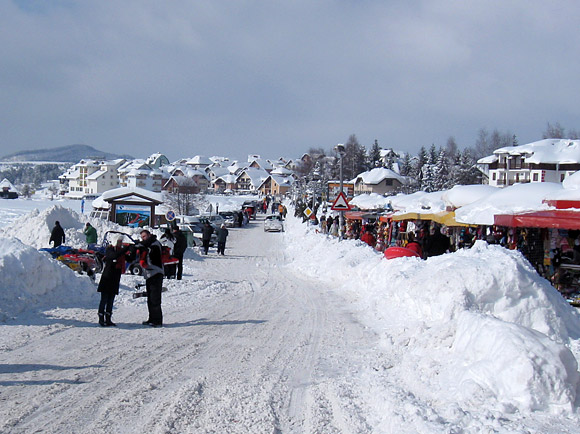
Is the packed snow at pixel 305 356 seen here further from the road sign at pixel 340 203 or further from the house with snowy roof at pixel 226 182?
the house with snowy roof at pixel 226 182

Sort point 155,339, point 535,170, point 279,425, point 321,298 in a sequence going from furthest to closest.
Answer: point 535,170, point 321,298, point 155,339, point 279,425

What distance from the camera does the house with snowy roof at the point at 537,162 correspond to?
59594mm

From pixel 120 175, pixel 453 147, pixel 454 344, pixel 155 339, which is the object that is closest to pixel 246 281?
pixel 155 339

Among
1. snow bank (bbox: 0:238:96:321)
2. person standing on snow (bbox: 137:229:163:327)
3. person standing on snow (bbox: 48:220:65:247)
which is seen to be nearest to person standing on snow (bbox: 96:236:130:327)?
person standing on snow (bbox: 137:229:163:327)

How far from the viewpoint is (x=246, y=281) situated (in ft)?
55.8

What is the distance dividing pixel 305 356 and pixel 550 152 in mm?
60304

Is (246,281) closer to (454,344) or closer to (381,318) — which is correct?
(381,318)

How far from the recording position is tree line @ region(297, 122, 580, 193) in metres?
74.6

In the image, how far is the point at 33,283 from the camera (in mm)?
11102

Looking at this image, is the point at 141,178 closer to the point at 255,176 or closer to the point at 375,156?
the point at 255,176

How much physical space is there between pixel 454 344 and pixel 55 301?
7.90 meters

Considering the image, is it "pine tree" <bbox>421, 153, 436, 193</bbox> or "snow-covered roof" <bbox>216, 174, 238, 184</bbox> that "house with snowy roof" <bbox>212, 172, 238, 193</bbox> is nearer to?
"snow-covered roof" <bbox>216, 174, 238, 184</bbox>

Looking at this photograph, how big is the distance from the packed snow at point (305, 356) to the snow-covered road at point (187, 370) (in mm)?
24

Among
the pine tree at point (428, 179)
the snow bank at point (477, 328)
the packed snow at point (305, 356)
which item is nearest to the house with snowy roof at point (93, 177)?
the pine tree at point (428, 179)
